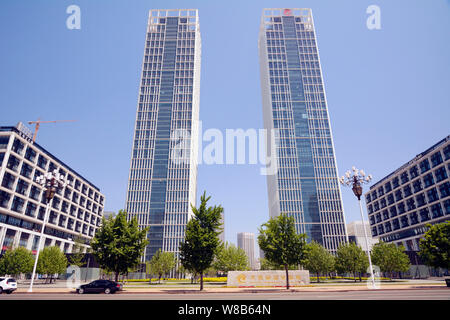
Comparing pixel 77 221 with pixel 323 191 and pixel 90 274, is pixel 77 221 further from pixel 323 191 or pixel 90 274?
pixel 323 191

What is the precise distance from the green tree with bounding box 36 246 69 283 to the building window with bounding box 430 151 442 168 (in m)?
98.3

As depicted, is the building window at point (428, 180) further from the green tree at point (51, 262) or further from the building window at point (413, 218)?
the green tree at point (51, 262)

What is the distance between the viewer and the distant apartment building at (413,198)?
64.2 meters

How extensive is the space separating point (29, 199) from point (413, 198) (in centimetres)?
11257

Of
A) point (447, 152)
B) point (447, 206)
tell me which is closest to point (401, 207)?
point (447, 206)

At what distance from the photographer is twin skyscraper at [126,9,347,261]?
97875 mm

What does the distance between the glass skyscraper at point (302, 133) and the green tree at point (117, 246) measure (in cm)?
7739

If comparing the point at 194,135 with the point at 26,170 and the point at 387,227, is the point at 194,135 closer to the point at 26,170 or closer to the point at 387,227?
the point at 26,170

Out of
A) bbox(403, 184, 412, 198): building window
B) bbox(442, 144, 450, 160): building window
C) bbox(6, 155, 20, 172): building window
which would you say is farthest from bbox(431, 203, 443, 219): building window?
bbox(6, 155, 20, 172): building window

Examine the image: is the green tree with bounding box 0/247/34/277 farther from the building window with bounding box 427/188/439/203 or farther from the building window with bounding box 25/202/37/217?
the building window with bounding box 427/188/439/203

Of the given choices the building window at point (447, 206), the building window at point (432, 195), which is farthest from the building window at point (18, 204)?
the building window at point (432, 195)

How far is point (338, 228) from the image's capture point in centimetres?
9631
